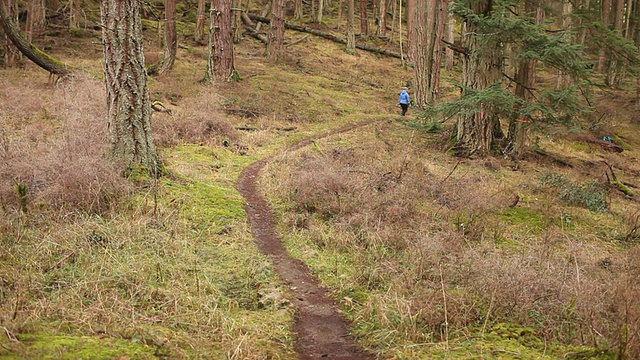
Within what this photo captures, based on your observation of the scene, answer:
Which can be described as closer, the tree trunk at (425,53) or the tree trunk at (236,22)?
the tree trunk at (425,53)

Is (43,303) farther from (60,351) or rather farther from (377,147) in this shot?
(377,147)

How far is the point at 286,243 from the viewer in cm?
784

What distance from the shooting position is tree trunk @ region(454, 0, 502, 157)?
14289 mm

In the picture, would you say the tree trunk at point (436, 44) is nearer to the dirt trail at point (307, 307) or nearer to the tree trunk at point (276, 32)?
the tree trunk at point (276, 32)

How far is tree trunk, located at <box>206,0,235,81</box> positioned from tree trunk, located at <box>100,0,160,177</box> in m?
13.0

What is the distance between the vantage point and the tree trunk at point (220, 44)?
20.8 m

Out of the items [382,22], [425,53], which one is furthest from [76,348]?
[382,22]

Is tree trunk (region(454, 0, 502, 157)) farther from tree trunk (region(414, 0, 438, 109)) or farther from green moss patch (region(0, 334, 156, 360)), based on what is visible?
green moss patch (region(0, 334, 156, 360))

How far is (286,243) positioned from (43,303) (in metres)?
3.89

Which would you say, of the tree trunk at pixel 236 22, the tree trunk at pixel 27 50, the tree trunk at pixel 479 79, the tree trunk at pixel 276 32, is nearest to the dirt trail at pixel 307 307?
the tree trunk at pixel 479 79

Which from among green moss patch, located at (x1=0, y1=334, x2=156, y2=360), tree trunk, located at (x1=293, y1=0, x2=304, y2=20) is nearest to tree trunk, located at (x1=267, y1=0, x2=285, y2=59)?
tree trunk, located at (x1=293, y1=0, x2=304, y2=20)

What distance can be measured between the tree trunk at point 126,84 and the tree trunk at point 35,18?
1656 cm

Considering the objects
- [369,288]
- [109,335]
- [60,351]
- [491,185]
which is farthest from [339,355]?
[491,185]

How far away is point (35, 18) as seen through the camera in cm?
2455
